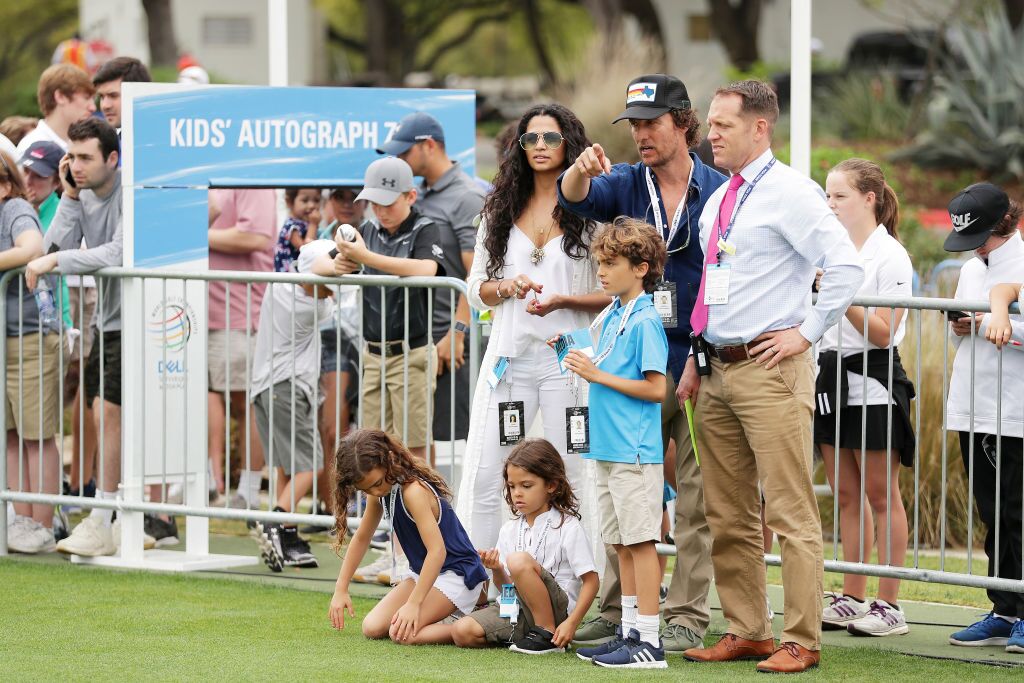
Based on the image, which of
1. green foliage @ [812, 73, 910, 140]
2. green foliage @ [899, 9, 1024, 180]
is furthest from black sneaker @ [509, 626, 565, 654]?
green foliage @ [812, 73, 910, 140]

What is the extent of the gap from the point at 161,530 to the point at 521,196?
10.7 ft

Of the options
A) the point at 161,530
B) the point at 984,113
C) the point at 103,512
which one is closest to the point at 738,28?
the point at 984,113

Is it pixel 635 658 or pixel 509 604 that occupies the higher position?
pixel 509 604

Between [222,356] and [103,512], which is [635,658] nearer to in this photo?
[103,512]

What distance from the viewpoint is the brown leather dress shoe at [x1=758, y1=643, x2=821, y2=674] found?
227 inches

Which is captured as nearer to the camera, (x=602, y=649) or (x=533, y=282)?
(x=602, y=649)

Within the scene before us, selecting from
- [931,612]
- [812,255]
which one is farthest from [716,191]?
[931,612]

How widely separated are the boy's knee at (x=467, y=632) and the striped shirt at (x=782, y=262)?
4.79 feet

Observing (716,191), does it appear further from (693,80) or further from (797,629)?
(693,80)

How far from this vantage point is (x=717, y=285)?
5.76m

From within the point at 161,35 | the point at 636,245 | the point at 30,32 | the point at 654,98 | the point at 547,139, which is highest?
the point at 30,32

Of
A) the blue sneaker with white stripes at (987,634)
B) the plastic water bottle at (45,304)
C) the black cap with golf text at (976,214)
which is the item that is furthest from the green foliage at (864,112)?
the blue sneaker with white stripes at (987,634)

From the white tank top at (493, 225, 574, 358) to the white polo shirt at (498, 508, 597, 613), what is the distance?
693 millimetres

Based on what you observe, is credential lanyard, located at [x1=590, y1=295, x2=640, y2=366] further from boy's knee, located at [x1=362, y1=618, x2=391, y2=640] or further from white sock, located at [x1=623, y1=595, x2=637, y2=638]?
boy's knee, located at [x1=362, y1=618, x2=391, y2=640]
